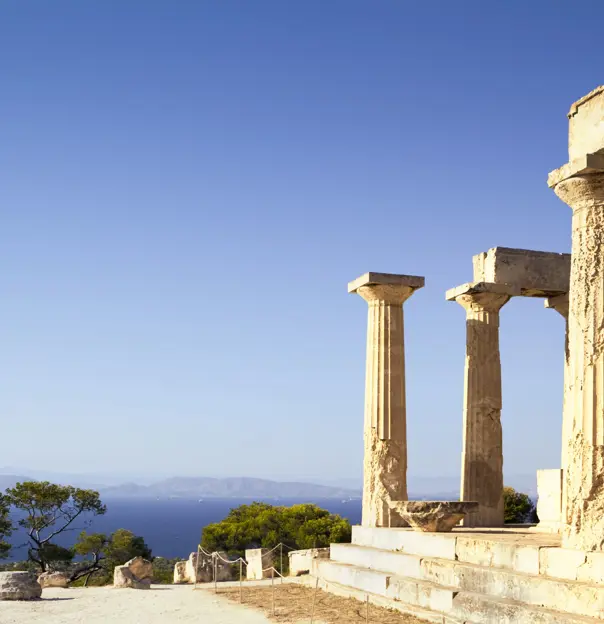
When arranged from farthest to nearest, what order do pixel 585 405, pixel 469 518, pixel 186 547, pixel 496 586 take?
1. pixel 186 547
2. pixel 469 518
3. pixel 496 586
4. pixel 585 405

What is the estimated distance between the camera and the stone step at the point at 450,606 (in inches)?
592

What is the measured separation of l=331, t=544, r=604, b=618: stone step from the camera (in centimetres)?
1477

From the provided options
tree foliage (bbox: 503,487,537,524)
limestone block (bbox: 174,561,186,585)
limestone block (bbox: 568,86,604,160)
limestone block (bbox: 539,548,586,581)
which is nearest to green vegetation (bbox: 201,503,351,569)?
tree foliage (bbox: 503,487,537,524)

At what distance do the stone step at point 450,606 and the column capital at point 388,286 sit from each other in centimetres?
687

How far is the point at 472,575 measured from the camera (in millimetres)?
17703

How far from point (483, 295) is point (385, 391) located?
11.7 ft

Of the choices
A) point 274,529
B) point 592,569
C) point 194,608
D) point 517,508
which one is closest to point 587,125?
point 592,569

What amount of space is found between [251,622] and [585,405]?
795 centimetres

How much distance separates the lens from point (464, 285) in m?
25.0

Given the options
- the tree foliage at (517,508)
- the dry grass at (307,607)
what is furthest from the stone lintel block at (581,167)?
the tree foliage at (517,508)

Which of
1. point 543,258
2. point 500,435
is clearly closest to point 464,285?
point 543,258

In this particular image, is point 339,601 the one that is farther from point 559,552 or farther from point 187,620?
point 559,552

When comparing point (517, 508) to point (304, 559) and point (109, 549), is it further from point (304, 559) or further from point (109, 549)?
point (109, 549)

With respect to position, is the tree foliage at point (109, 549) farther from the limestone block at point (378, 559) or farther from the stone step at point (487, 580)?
the stone step at point (487, 580)
